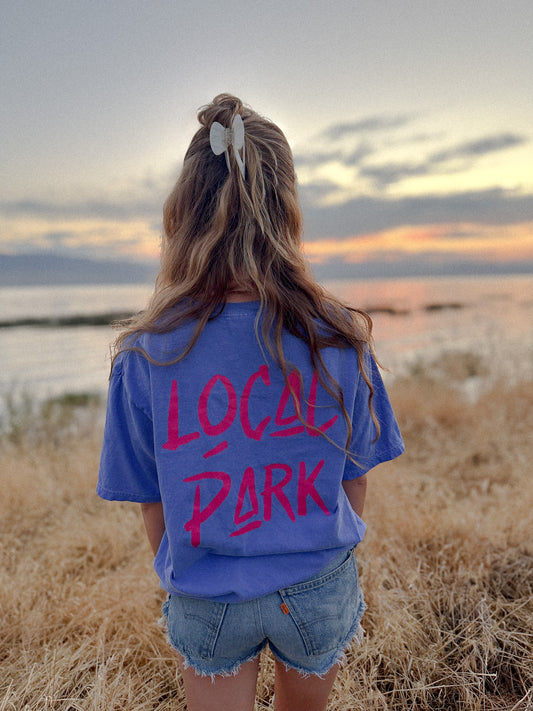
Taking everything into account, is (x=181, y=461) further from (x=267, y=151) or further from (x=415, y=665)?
(x=415, y=665)

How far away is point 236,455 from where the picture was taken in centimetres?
129

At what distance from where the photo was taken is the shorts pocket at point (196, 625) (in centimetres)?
129

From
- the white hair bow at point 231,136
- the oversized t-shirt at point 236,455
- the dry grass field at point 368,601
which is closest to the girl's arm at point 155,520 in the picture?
the oversized t-shirt at point 236,455

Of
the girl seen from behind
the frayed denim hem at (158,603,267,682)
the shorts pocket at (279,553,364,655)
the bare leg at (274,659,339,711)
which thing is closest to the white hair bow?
the girl seen from behind

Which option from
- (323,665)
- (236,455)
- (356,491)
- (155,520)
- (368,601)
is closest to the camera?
(236,455)

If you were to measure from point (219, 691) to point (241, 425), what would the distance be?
70cm

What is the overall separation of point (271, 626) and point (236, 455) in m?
0.42

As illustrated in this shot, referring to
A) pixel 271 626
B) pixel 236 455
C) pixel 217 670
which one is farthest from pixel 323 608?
pixel 236 455

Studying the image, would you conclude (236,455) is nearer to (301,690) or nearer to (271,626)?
(271,626)

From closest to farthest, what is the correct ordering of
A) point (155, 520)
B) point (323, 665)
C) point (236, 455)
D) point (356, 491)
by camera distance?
point (236, 455)
point (323, 665)
point (155, 520)
point (356, 491)

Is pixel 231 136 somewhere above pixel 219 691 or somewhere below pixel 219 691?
above

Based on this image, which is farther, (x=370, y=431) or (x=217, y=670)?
(x=370, y=431)

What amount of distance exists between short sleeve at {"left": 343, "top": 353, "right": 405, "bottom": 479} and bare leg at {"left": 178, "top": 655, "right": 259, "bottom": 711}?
61cm

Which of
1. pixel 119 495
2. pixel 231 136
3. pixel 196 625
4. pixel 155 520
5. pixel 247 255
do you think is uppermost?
pixel 231 136
